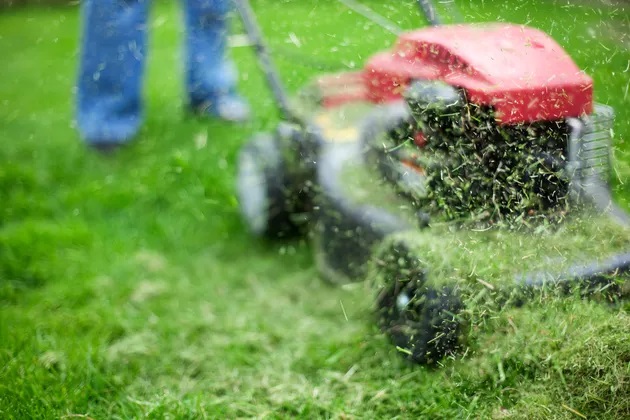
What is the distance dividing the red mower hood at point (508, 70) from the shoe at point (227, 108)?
1217 millimetres

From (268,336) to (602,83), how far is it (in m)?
0.77

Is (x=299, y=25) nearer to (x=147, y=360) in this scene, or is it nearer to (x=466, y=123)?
(x=466, y=123)

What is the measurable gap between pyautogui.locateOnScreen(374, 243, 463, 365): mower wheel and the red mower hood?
0.28m

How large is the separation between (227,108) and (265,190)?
777 millimetres

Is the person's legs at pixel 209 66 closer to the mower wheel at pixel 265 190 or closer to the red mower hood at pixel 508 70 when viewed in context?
the mower wheel at pixel 265 190

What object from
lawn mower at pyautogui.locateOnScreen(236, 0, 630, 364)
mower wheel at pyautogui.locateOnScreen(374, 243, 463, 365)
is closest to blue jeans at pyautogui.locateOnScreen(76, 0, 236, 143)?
lawn mower at pyautogui.locateOnScreen(236, 0, 630, 364)

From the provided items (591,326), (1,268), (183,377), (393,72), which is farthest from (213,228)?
(591,326)

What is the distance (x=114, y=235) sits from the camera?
188 cm

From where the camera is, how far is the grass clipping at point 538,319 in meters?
1.05

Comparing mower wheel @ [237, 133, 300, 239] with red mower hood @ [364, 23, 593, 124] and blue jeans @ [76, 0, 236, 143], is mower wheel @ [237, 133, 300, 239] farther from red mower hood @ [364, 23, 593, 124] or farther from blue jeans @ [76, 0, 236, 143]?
blue jeans @ [76, 0, 236, 143]

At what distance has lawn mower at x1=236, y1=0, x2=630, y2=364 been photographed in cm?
107

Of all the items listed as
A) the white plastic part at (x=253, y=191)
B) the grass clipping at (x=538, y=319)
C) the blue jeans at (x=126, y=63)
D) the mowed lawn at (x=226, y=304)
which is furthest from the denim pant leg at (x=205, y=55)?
the grass clipping at (x=538, y=319)

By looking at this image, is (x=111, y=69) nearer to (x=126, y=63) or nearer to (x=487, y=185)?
(x=126, y=63)

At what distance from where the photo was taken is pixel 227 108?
7.82ft
